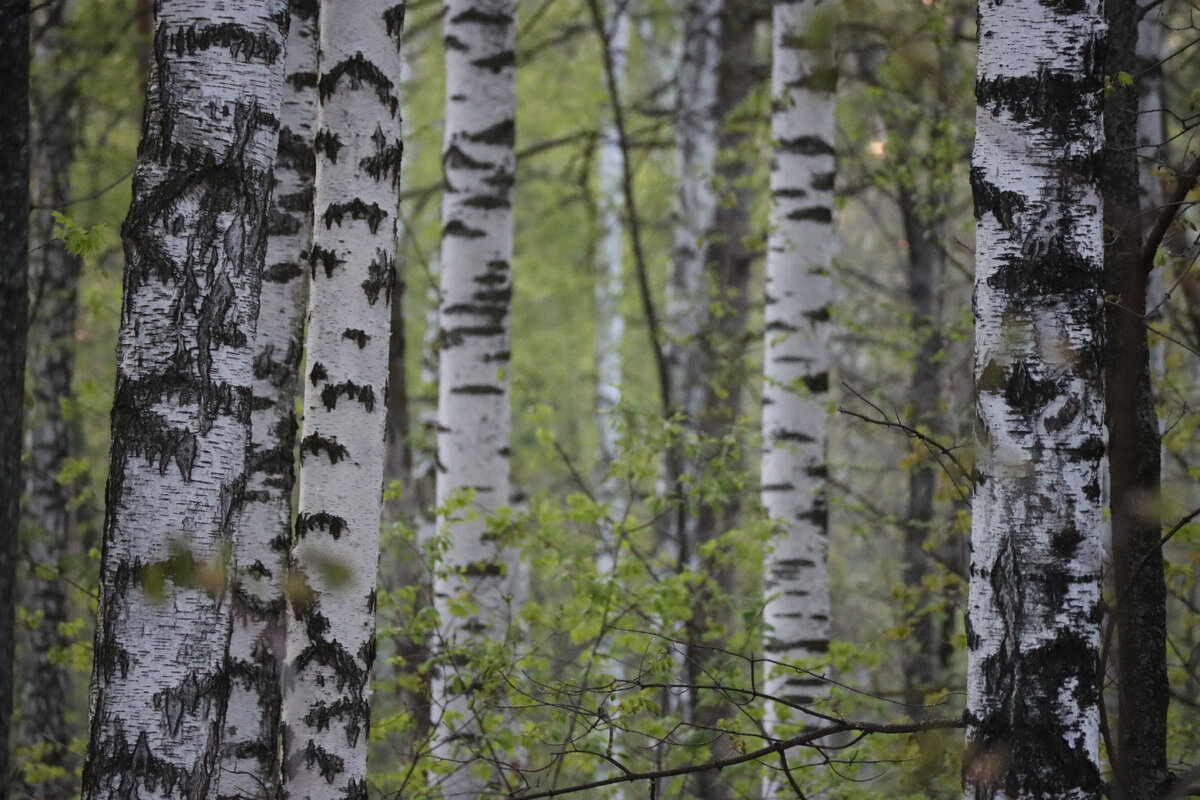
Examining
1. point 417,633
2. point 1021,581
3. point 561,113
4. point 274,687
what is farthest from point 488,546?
point 561,113

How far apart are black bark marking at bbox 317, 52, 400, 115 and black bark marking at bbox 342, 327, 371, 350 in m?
0.80

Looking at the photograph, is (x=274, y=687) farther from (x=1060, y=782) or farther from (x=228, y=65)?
(x=1060, y=782)

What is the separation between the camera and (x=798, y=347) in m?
5.93

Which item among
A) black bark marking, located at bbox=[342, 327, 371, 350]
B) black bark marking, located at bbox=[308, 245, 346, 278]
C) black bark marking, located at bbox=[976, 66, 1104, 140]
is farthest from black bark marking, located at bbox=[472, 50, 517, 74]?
black bark marking, located at bbox=[976, 66, 1104, 140]

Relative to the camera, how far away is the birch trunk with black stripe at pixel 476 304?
17.4 feet

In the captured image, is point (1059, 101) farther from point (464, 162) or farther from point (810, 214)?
point (464, 162)

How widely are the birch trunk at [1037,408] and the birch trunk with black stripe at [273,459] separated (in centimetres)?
230

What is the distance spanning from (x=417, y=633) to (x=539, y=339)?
12373 mm

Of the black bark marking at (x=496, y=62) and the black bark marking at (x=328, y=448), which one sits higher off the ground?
the black bark marking at (x=496, y=62)

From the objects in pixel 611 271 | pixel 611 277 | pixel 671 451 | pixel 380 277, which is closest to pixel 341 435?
pixel 380 277

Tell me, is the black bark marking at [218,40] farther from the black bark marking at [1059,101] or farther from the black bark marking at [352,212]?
the black bark marking at [1059,101]

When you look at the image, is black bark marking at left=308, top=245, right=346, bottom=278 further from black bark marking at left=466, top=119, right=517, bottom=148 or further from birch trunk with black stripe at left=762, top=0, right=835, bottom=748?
birch trunk with black stripe at left=762, top=0, right=835, bottom=748

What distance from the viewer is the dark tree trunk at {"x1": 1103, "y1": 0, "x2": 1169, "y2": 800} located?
10.3 feet

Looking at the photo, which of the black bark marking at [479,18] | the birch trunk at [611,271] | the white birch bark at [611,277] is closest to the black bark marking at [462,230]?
the black bark marking at [479,18]
